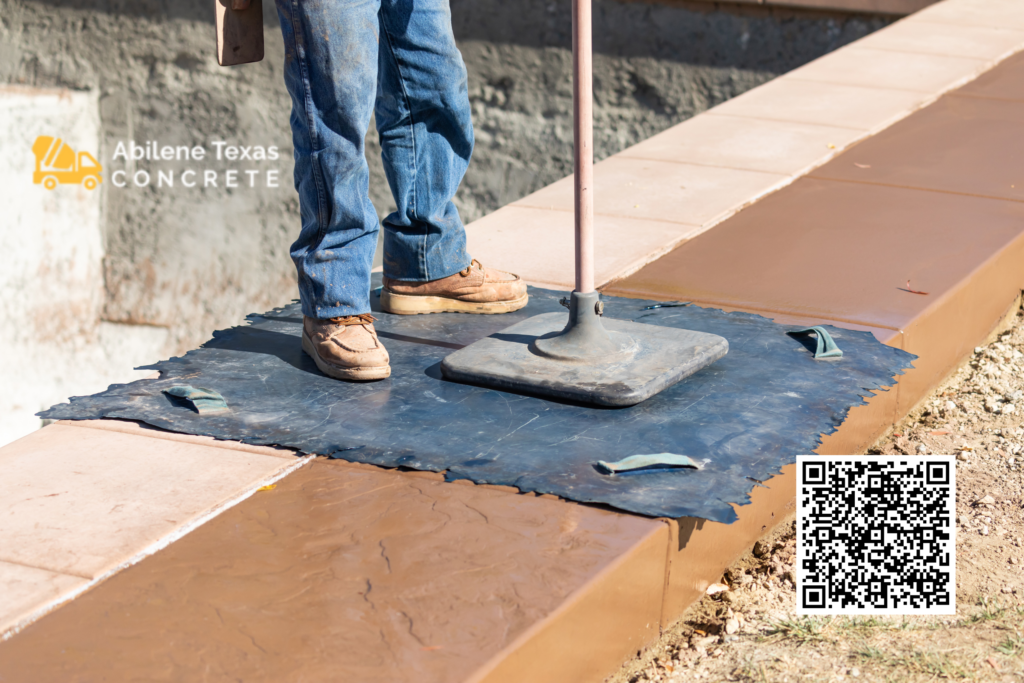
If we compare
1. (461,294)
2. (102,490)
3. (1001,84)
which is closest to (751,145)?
(1001,84)

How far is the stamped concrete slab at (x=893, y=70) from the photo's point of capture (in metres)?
5.16

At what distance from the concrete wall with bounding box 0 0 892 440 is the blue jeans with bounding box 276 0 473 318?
183 inches

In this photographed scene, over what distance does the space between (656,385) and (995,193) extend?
199 cm

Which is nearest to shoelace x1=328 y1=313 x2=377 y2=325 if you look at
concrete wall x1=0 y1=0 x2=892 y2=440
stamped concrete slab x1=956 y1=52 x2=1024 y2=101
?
stamped concrete slab x1=956 y1=52 x2=1024 y2=101

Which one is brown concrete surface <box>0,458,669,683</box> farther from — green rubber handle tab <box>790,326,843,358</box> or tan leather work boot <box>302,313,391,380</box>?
green rubber handle tab <box>790,326,843,358</box>

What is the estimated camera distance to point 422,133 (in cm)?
293

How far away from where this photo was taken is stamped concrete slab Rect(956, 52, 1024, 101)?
16.4ft

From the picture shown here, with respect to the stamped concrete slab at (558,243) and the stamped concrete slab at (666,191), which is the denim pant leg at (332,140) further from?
the stamped concrete slab at (666,191)

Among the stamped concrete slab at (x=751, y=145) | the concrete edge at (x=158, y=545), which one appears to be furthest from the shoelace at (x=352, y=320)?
the stamped concrete slab at (x=751, y=145)

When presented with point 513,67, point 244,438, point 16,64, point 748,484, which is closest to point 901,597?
point 748,484

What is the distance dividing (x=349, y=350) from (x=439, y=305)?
51 centimetres

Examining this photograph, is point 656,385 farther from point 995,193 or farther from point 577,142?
point 995,193

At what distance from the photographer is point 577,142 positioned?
8.16ft

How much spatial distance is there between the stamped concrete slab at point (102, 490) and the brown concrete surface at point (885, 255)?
123 cm
